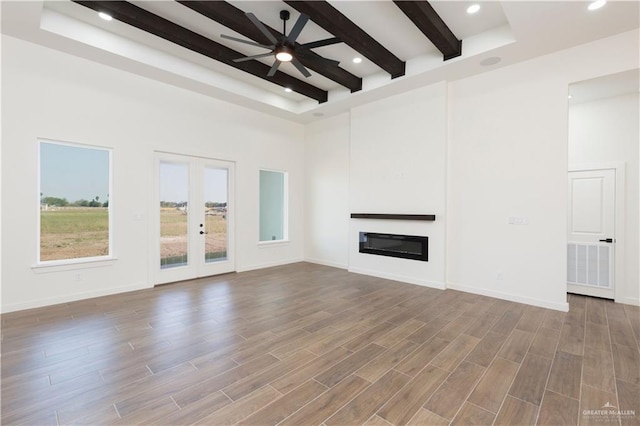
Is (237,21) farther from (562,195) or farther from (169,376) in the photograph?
(562,195)

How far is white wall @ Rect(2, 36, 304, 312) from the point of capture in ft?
12.6

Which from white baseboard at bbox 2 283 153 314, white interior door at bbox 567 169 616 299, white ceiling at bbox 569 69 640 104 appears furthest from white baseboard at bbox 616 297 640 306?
white baseboard at bbox 2 283 153 314

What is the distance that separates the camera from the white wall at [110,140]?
3.84m

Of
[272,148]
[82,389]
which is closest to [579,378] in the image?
[82,389]

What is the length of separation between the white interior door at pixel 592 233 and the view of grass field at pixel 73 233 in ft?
24.8

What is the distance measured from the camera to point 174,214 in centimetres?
542

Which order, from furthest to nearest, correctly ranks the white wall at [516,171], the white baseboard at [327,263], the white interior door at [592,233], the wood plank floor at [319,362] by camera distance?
the white baseboard at [327,263], the white interior door at [592,233], the white wall at [516,171], the wood plank floor at [319,362]

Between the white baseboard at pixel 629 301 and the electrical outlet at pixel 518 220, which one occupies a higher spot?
the electrical outlet at pixel 518 220

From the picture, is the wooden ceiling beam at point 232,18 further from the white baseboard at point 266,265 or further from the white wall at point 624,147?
the white wall at point 624,147

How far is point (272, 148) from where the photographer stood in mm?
6957

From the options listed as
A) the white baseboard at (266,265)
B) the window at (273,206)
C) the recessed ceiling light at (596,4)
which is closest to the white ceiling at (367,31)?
the recessed ceiling light at (596,4)

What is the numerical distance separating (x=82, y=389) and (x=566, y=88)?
6247mm

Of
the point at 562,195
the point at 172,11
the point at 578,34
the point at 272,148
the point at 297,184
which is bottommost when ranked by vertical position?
the point at 562,195

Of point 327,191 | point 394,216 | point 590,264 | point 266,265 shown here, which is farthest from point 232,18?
point 590,264
